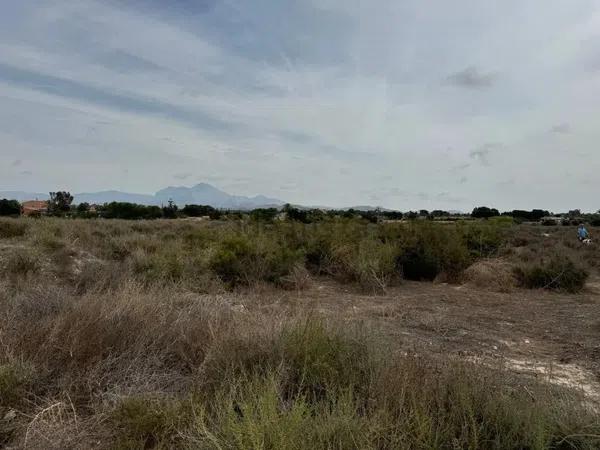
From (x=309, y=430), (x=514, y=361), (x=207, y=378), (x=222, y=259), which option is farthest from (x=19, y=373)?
(x=222, y=259)

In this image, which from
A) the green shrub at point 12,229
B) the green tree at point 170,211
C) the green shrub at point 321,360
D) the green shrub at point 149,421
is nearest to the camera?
the green shrub at point 149,421

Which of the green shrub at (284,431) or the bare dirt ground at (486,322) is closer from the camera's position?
the green shrub at (284,431)

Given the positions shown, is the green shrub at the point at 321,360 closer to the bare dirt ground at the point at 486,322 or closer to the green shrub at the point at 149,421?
the bare dirt ground at the point at 486,322

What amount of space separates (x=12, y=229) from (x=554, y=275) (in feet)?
69.5

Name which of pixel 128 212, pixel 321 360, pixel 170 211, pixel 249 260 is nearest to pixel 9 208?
pixel 128 212

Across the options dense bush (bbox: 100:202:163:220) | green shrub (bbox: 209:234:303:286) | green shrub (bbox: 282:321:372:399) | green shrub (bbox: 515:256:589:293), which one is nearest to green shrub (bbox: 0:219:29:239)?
green shrub (bbox: 209:234:303:286)

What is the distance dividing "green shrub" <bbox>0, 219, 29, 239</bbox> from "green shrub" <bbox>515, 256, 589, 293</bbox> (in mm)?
19588

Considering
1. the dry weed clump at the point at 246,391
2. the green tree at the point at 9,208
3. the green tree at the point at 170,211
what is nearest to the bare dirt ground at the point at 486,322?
the dry weed clump at the point at 246,391

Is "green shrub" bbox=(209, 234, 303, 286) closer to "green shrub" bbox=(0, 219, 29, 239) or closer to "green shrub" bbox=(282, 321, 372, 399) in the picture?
"green shrub" bbox=(282, 321, 372, 399)

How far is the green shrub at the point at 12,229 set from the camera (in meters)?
18.9

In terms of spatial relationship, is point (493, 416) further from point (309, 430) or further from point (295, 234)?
point (295, 234)

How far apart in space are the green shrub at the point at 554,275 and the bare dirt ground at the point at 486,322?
1.51 ft

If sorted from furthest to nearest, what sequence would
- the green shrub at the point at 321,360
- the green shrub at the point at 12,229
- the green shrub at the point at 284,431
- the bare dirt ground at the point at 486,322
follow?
the green shrub at the point at 12,229 → the bare dirt ground at the point at 486,322 → the green shrub at the point at 321,360 → the green shrub at the point at 284,431

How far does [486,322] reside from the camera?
9.02 m
